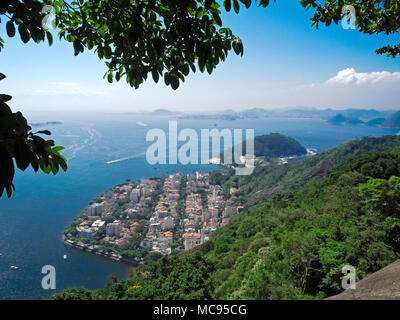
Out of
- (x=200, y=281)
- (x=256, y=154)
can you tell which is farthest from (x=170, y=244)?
(x=256, y=154)

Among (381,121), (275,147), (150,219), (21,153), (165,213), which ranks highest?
(381,121)

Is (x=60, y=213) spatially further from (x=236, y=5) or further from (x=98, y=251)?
(x=236, y=5)

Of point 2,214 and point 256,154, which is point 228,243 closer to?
point 2,214

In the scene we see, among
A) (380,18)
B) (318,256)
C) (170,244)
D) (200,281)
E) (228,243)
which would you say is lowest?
(170,244)

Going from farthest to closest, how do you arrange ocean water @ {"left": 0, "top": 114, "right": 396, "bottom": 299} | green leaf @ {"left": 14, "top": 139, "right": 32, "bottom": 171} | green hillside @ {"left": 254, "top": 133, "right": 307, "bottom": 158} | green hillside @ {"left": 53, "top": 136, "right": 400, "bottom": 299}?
green hillside @ {"left": 254, "top": 133, "right": 307, "bottom": 158}
ocean water @ {"left": 0, "top": 114, "right": 396, "bottom": 299}
green hillside @ {"left": 53, "top": 136, "right": 400, "bottom": 299}
green leaf @ {"left": 14, "top": 139, "right": 32, "bottom": 171}

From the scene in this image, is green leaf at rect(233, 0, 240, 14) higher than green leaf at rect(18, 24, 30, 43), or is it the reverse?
green leaf at rect(233, 0, 240, 14)

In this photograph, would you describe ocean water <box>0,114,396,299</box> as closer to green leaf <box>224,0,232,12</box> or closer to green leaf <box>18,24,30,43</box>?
green leaf <box>18,24,30,43</box>

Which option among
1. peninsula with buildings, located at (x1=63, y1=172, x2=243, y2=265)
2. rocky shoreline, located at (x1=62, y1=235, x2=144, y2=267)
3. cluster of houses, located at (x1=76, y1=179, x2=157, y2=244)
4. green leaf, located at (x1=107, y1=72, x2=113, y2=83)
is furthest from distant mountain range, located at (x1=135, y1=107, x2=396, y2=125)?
green leaf, located at (x1=107, y1=72, x2=113, y2=83)

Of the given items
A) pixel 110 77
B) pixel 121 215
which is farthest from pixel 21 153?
pixel 121 215
